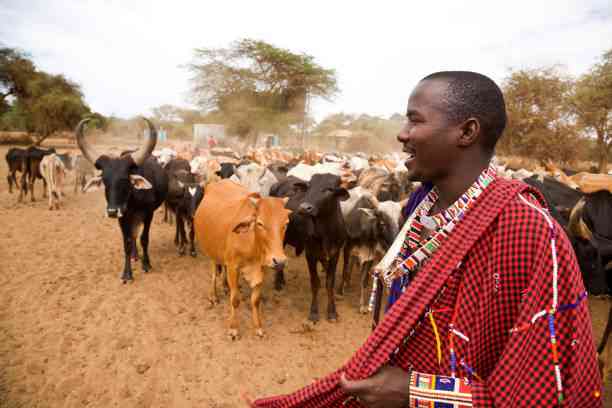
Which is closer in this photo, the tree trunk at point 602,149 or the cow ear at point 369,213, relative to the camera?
the cow ear at point 369,213

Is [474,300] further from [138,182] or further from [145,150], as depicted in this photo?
[145,150]

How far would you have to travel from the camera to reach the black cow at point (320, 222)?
4.48m

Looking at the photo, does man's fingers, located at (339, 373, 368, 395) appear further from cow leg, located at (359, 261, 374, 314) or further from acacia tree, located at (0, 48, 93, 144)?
acacia tree, located at (0, 48, 93, 144)

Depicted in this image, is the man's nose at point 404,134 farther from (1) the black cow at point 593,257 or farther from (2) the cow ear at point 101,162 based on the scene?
(2) the cow ear at point 101,162

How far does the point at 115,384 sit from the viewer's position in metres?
3.40

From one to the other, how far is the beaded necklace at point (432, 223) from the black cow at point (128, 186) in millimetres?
4836

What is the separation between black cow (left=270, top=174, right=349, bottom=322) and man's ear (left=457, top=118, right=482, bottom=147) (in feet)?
10.2

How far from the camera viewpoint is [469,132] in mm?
1166

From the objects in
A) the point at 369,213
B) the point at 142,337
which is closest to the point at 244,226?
the point at 142,337

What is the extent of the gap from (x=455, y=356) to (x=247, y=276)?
3442 millimetres

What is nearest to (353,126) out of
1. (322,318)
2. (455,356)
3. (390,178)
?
(390,178)

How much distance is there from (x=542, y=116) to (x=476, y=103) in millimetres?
21343

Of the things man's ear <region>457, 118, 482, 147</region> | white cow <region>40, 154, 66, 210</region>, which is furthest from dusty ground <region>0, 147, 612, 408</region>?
white cow <region>40, 154, 66, 210</region>

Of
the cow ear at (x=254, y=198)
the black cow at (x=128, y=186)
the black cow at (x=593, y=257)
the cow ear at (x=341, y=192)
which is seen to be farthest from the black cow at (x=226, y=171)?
the black cow at (x=593, y=257)
